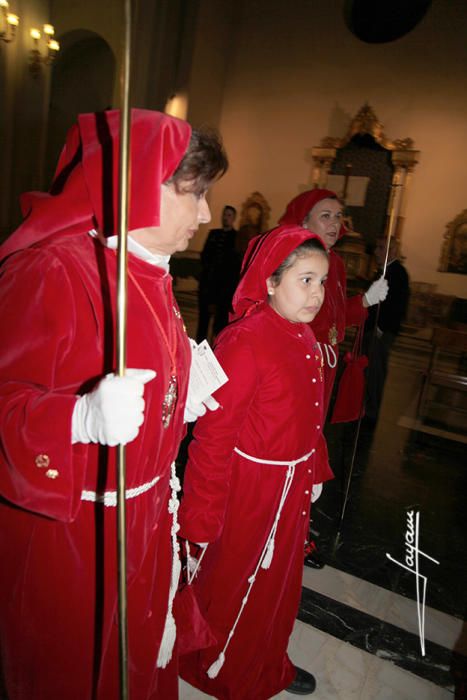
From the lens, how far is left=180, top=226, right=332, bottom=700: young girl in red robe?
1.58 metres

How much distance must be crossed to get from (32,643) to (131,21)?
4.37 feet

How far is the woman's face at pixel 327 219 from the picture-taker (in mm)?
2641

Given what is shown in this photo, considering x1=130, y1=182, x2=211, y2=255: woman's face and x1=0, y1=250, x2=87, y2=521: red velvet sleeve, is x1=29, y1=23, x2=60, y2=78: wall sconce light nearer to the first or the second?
x1=130, y1=182, x2=211, y2=255: woman's face

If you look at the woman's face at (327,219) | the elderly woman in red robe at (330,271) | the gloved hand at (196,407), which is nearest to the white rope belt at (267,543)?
the gloved hand at (196,407)

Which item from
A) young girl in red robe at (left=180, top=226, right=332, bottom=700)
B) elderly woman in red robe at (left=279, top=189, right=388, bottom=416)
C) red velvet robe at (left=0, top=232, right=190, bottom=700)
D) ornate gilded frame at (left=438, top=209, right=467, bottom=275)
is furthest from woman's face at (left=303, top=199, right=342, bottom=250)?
ornate gilded frame at (left=438, top=209, right=467, bottom=275)

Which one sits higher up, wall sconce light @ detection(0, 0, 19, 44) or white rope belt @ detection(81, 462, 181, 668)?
wall sconce light @ detection(0, 0, 19, 44)

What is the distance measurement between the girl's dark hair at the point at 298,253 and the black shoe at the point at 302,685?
1.62 metres

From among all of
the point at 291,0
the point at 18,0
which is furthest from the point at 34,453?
the point at 291,0

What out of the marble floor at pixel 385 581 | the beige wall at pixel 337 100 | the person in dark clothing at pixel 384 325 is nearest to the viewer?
the marble floor at pixel 385 581

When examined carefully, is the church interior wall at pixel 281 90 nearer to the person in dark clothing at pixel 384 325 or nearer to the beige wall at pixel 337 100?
the beige wall at pixel 337 100

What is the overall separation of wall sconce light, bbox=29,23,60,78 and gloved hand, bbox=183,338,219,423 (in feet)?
29.5

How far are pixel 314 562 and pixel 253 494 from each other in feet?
4.37

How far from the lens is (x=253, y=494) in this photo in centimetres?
170

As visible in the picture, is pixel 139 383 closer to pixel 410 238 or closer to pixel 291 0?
pixel 410 238
